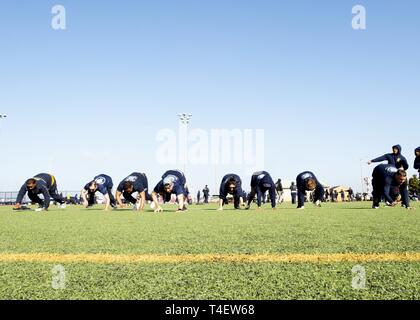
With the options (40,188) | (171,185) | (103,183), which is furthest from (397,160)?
(40,188)

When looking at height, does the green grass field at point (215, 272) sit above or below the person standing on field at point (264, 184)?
below

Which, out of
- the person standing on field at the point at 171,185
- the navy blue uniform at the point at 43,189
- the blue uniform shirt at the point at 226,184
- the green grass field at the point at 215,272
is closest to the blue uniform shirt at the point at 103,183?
the navy blue uniform at the point at 43,189

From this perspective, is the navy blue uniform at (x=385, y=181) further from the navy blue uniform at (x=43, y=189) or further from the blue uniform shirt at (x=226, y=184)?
the navy blue uniform at (x=43, y=189)

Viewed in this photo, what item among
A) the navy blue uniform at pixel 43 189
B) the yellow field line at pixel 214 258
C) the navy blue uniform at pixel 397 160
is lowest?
the yellow field line at pixel 214 258

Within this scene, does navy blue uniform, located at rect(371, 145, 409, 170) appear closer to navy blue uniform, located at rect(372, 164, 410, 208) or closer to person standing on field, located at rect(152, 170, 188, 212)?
navy blue uniform, located at rect(372, 164, 410, 208)

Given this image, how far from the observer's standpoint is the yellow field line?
3.76 meters

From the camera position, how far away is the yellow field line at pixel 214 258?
376 centimetres

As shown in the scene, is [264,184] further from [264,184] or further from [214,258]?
[214,258]

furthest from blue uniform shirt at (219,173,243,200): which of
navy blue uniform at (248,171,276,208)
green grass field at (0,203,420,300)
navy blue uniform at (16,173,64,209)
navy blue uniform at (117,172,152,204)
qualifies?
green grass field at (0,203,420,300)

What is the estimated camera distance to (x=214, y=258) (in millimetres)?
3922

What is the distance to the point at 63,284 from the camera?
2896mm

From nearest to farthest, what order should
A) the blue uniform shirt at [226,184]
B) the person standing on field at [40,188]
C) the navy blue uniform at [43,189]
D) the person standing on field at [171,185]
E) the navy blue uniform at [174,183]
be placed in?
1. the person standing on field at [171,185]
2. the navy blue uniform at [174,183]
3. the person standing on field at [40,188]
4. the navy blue uniform at [43,189]
5. the blue uniform shirt at [226,184]
